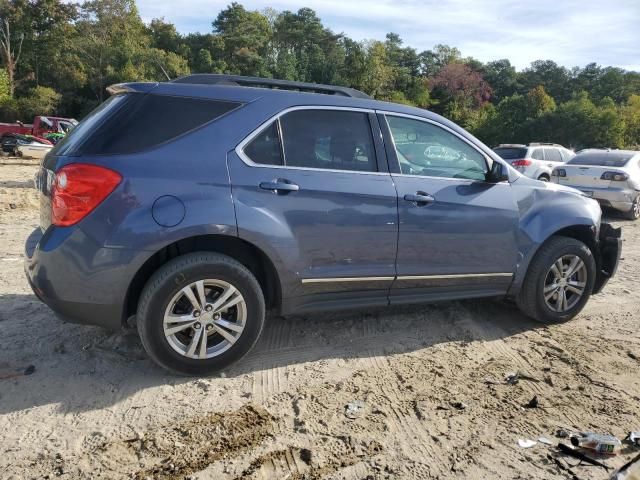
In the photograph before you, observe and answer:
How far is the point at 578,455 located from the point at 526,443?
25 centimetres

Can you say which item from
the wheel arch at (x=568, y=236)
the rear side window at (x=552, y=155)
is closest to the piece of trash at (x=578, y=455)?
the wheel arch at (x=568, y=236)

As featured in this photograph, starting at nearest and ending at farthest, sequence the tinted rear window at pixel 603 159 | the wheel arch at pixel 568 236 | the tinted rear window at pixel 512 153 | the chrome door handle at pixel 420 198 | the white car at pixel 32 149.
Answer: the chrome door handle at pixel 420 198 < the wheel arch at pixel 568 236 < the tinted rear window at pixel 603 159 < the tinted rear window at pixel 512 153 < the white car at pixel 32 149

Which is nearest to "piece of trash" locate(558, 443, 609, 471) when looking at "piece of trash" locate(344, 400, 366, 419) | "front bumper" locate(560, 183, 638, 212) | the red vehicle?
"piece of trash" locate(344, 400, 366, 419)

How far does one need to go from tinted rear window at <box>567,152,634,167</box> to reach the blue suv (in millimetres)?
8077

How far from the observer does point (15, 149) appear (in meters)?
21.9

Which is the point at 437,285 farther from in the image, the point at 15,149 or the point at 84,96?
the point at 84,96

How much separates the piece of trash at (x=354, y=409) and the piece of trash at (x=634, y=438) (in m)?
1.46

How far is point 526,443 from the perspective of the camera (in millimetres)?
2844

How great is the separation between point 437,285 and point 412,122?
1.28 m

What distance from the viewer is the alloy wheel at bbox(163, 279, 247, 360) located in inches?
127

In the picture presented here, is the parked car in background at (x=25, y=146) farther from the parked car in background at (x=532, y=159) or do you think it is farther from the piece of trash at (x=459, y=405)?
the piece of trash at (x=459, y=405)

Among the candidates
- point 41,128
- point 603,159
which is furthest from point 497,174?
point 41,128

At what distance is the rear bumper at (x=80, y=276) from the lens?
3.06m

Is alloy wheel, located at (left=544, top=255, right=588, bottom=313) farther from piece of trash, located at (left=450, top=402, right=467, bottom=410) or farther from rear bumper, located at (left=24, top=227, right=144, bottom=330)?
rear bumper, located at (left=24, top=227, right=144, bottom=330)
